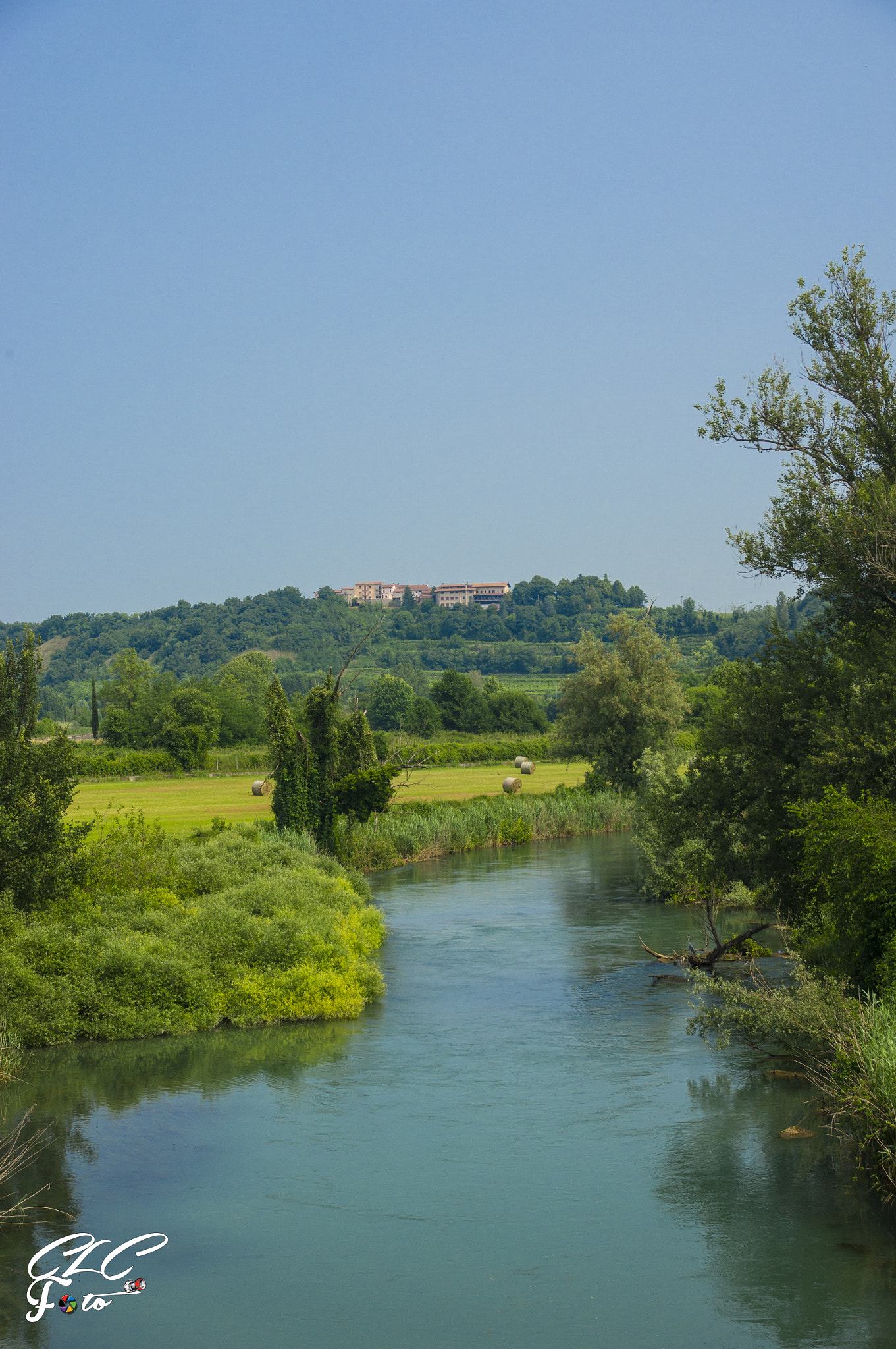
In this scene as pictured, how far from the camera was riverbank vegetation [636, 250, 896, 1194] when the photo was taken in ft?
55.3

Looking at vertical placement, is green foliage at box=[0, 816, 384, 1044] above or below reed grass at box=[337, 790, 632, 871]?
above

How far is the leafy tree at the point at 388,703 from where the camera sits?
5128 inches

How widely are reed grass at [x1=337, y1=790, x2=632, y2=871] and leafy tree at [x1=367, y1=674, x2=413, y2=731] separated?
70.4 meters

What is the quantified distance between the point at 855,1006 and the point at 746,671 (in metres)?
8.74

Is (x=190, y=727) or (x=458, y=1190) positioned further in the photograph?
(x=190, y=727)

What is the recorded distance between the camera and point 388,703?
437 ft

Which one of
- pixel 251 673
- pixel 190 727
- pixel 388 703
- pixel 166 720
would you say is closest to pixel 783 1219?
pixel 190 727

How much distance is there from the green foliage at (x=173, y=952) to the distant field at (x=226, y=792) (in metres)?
18.2

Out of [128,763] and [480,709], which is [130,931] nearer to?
[128,763]

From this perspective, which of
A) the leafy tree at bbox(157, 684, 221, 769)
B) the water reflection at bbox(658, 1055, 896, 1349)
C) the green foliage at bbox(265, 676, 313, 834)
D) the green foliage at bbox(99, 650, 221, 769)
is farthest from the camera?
the green foliage at bbox(99, 650, 221, 769)

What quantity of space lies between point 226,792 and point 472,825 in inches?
984

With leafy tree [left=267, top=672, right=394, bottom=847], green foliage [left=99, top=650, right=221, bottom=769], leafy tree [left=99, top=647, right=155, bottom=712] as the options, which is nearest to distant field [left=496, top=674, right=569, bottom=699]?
leafy tree [left=99, top=647, right=155, bottom=712]

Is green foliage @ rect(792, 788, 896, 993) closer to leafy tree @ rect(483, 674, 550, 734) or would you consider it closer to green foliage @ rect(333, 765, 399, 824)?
green foliage @ rect(333, 765, 399, 824)

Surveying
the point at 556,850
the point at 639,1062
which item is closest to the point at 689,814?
the point at 639,1062
